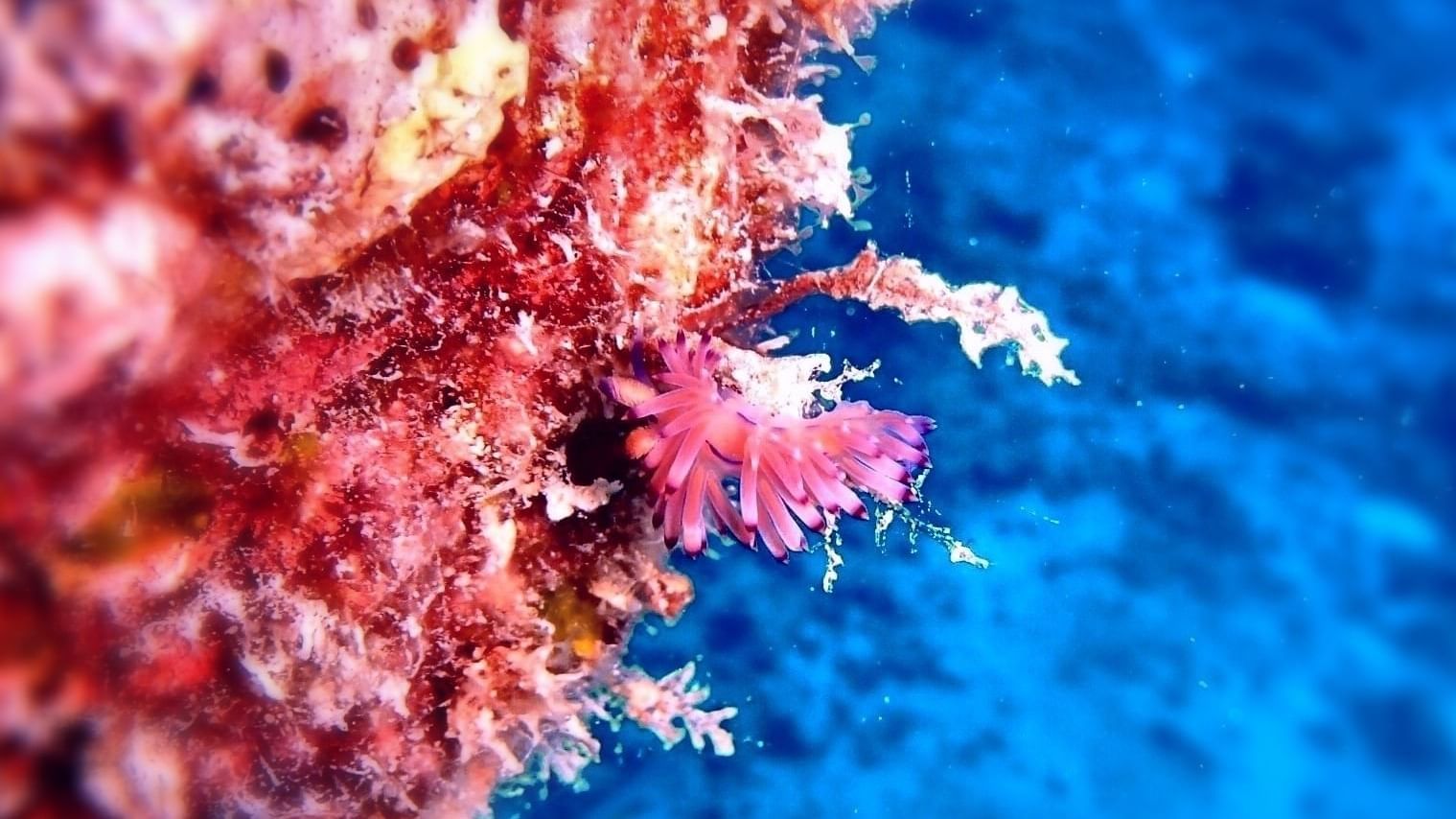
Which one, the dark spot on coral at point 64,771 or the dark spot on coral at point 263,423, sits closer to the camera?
the dark spot on coral at point 64,771

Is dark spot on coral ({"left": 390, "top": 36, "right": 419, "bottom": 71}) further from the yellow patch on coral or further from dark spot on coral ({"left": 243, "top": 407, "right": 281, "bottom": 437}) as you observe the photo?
dark spot on coral ({"left": 243, "top": 407, "right": 281, "bottom": 437})

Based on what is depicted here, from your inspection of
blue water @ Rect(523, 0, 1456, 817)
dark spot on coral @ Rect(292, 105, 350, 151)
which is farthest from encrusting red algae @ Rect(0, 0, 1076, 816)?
blue water @ Rect(523, 0, 1456, 817)

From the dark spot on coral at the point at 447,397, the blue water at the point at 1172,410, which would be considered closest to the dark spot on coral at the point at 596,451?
the dark spot on coral at the point at 447,397

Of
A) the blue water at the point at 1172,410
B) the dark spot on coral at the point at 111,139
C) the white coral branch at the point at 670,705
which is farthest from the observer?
the white coral branch at the point at 670,705

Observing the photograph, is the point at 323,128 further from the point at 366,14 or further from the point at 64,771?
the point at 64,771

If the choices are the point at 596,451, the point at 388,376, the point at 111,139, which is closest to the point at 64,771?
the point at 388,376

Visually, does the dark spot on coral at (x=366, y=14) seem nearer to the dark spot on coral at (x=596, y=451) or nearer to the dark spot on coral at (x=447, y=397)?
the dark spot on coral at (x=447, y=397)
